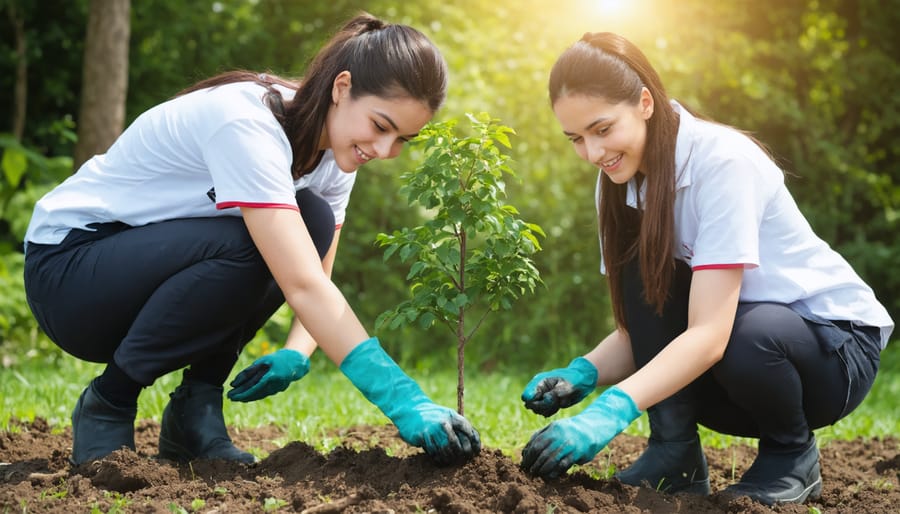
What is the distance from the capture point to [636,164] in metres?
2.70

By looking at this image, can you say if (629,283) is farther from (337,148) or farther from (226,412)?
(226,412)

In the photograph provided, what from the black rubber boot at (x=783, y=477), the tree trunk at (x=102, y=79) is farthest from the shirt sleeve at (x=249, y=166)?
the tree trunk at (x=102, y=79)

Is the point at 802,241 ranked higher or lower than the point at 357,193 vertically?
A: higher

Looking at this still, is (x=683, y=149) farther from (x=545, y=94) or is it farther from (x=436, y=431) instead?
(x=545, y=94)

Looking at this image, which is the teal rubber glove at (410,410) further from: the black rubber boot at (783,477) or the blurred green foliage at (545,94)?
the blurred green foliage at (545,94)

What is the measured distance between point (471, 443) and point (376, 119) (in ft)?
2.96

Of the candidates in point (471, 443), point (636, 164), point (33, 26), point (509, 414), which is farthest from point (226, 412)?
point (33, 26)

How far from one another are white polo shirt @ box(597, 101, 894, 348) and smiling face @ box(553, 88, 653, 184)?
126mm

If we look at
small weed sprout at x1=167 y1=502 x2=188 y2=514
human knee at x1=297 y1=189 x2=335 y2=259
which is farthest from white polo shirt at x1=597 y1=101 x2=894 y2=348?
small weed sprout at x1=167 y1=502 x2=188 y2=514

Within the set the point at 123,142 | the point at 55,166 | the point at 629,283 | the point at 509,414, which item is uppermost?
the point at 123,142

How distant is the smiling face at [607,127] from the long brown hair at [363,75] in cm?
36

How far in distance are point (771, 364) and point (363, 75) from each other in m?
1.35

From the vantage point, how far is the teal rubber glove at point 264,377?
2.73 metres

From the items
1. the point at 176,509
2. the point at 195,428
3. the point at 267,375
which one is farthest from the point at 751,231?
the point at 195,428
